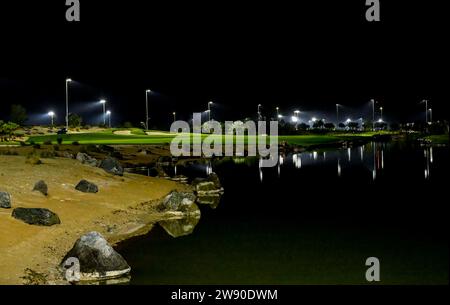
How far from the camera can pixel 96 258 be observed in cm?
1463

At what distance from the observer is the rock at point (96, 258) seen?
571 inches

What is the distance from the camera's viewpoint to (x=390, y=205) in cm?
2686

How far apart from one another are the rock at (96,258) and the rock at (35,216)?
159 inches

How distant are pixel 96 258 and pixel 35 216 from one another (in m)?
4.72

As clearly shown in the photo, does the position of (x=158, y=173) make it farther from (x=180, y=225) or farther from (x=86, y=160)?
(x=180, y=225)

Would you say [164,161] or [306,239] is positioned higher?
[164,161]

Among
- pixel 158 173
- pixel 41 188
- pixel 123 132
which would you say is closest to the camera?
pixel 41 188

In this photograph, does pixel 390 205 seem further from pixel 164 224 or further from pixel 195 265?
pixel 195 265

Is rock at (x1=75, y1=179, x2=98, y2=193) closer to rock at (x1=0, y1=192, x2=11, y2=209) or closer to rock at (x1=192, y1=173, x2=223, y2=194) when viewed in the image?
rock at (x1=0, y1=192, x2=11, y2=209)

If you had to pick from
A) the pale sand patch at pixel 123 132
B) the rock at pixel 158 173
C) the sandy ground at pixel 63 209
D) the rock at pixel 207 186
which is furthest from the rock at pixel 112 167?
the pale sand patch at pixel 123 132

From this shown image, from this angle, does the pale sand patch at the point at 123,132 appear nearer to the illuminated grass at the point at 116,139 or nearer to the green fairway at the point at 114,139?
the green fairway at the point at 114,139

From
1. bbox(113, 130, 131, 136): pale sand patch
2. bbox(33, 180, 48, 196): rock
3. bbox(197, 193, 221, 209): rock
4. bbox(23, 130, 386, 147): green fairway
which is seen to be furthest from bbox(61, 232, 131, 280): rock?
bbox(113, 130, 131, 136): pale sand patch

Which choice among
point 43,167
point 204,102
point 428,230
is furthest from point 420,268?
point 204,102

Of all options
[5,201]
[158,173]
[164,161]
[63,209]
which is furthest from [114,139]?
[5,201]
